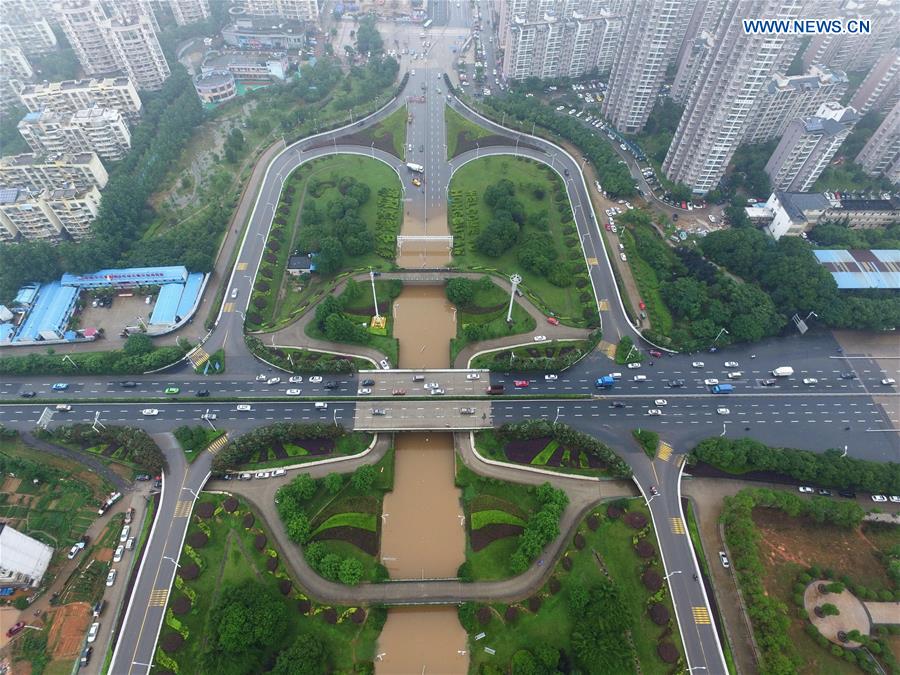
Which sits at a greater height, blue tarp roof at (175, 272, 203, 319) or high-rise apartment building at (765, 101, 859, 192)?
high-rise apartment building at (765, 101, 859, 192)

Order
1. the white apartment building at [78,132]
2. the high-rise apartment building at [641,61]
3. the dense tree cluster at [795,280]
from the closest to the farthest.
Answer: the dense tree cluster at [795,280] → the high-rise apartment building at [641,61] → the white apartment building at [78,132]

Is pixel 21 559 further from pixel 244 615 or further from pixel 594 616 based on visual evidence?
pixel 594 616

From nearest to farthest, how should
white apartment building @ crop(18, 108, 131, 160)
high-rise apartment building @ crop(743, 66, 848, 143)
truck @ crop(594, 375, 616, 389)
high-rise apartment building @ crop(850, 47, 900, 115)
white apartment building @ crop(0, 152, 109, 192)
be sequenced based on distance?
Answer: truck @ crop(594, 375, 616, 389) < white apartment building @ crop(0, 152, 109, 192) < white apartment building @ crop(18, 108, 131, 160) < high-rise apartment building @ crop(743, 66, 848, 143) < high-rise apartment building @ crop(850, 47, 900, 115)

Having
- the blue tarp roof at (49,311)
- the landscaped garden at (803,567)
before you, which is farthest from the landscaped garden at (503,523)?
the blue tarp roof at (49,311)

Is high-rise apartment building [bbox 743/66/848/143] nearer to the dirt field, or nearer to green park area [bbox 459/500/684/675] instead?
green park area [bbox 459/500/684/675]

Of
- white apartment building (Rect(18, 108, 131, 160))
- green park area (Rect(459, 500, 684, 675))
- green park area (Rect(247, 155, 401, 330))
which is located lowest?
green park area (Rect(459, 500, 684, 675))

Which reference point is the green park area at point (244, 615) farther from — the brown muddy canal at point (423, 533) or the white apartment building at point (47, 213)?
the white apartment building at point (47, 213)

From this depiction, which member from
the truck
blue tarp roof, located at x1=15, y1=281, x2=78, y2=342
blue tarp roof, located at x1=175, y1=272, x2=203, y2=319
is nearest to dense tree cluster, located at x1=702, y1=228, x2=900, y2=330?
the truck

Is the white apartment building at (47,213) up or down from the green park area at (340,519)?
up

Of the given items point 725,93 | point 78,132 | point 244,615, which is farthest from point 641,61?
point 244,615
